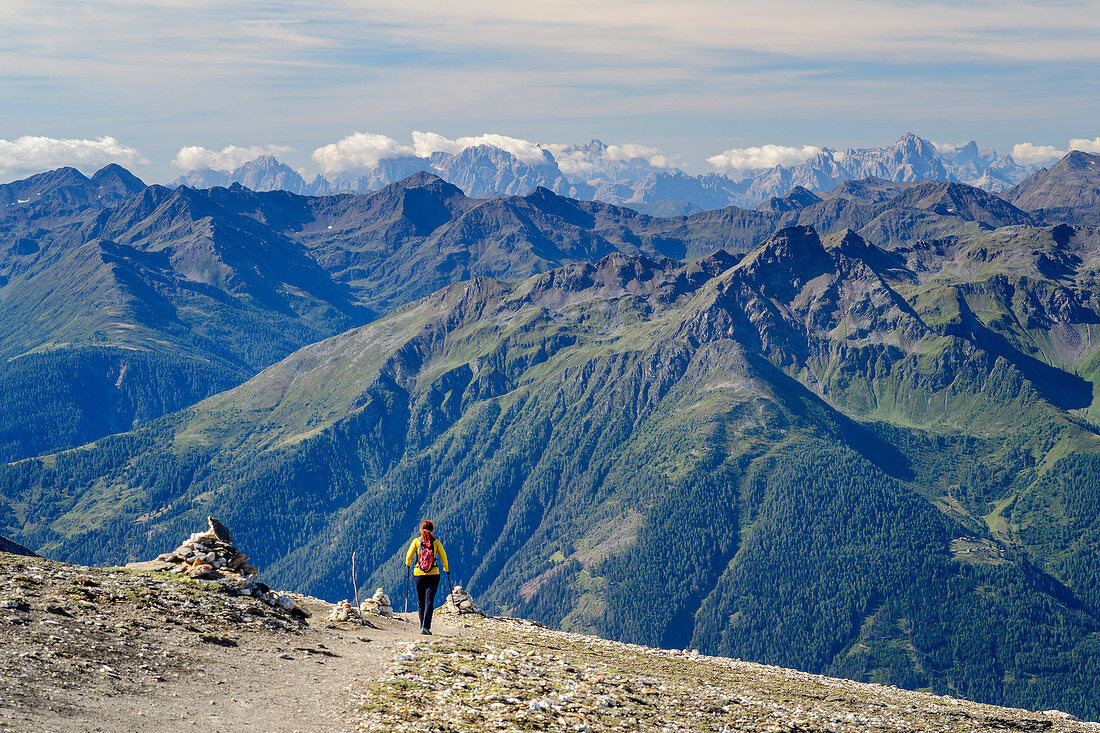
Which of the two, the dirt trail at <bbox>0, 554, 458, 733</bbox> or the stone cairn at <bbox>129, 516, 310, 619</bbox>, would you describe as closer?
the dirt trail at <bbox>0, 554, 458, 733</bbox>

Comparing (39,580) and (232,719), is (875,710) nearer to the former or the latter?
(232,719)

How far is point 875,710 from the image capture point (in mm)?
50969

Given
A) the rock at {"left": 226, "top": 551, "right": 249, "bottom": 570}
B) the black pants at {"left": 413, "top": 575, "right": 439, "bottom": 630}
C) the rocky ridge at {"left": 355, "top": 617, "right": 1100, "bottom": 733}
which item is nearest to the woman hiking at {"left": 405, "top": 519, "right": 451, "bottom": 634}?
the black pants at {"left": 413, "top": 575, "right": 439, "bottom": 630}

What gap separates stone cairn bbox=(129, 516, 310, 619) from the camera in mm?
48438

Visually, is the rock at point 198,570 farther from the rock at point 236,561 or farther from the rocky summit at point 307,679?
the rock at point 236,561

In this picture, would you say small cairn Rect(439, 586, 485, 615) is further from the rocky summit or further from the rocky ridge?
the rocky summit

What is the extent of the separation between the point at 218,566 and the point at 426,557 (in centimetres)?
1296

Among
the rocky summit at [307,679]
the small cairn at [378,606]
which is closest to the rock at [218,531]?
the rocky summit at [307,679]

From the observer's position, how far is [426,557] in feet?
166

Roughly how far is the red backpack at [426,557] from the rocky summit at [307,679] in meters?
4.41

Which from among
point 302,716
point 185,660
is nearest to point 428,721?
point 302,716

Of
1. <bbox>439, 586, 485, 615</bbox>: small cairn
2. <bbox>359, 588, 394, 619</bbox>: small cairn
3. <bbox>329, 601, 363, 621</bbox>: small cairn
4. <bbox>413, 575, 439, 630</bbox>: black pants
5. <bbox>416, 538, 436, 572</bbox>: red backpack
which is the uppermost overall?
<bbox>416, 538, 436, 572</bbox>: red backpack

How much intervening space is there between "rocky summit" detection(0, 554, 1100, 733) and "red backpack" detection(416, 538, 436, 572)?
14.5 feet

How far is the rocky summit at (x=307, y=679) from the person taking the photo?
32.0m
